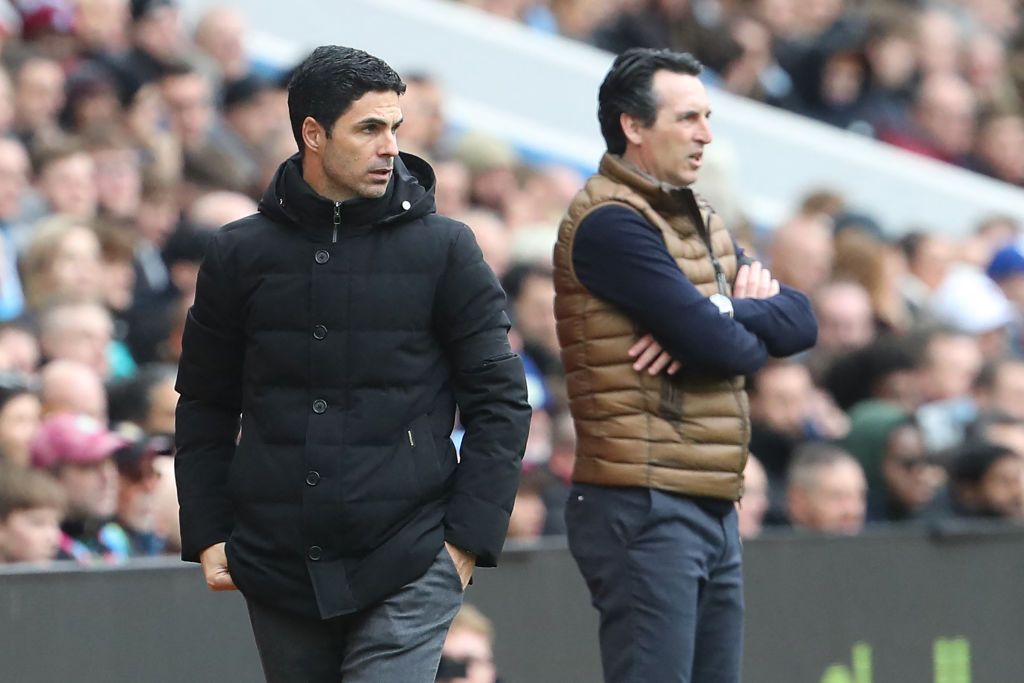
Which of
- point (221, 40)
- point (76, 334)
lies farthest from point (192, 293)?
point (221, 40)

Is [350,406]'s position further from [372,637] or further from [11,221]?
[11,221]

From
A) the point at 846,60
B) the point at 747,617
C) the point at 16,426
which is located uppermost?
the point at 846,60

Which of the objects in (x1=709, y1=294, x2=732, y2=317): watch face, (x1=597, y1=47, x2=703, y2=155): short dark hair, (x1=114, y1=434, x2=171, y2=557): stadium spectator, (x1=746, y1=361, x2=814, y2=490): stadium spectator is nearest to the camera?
(x1=709, y1=294, x2=732, y2=317): watch face

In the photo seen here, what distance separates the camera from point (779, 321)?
5.70 meters

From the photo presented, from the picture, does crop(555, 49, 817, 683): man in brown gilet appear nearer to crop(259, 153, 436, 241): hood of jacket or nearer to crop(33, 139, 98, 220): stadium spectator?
crop(259, 153, 436, 241): hood of jacket

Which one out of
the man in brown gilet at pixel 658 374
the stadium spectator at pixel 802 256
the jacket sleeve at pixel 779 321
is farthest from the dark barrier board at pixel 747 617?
the stadium spectator at pixel 802 256

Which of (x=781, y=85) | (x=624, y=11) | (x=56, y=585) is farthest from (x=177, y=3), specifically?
(x=56, y=585)

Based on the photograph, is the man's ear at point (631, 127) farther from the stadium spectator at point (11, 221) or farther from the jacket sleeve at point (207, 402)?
the stadium spectator at point (11, 221)

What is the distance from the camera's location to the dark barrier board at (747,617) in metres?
6.08


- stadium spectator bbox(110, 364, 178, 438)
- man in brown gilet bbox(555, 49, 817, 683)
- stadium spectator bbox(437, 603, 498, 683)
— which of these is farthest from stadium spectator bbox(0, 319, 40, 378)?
man in brown gilet bbox(555, 49, 817, 683)

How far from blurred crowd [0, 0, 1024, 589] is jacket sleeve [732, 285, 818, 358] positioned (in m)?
2.00

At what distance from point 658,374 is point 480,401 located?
91cm

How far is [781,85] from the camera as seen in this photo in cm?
1488

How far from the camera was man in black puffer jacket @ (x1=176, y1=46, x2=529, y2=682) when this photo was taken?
468 cm
